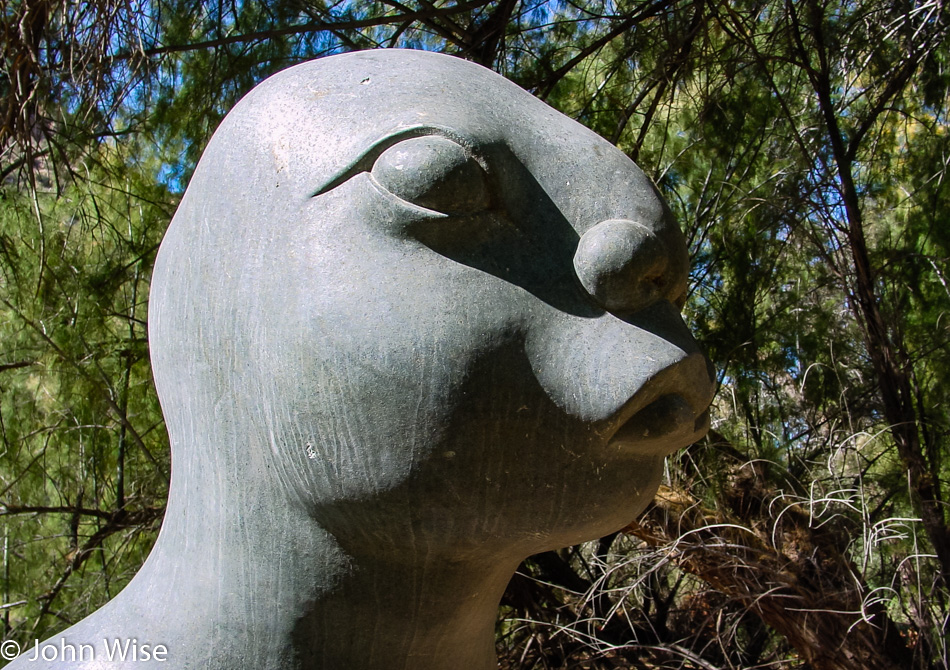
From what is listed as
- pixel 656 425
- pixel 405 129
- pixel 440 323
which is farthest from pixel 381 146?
pixel 656 425

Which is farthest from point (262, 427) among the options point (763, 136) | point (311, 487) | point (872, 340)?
point (763, 136)

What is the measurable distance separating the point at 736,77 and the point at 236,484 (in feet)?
7.90

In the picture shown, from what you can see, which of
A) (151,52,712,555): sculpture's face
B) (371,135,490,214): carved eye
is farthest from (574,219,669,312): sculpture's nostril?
(371,135,490,214): carved eye

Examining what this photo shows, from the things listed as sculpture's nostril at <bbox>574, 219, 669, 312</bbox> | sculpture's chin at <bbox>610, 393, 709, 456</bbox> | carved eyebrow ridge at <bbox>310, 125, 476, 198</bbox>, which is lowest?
sculpture's chin at <bbox>610, 393, 709, 456</bbox>

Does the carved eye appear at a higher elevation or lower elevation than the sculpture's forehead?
lower

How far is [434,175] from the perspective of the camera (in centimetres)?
82

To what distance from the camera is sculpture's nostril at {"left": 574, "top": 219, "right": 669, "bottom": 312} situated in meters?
0.84

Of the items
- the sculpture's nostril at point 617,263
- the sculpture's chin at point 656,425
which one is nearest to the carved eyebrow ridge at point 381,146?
the sculpture's nostril at point 617,263

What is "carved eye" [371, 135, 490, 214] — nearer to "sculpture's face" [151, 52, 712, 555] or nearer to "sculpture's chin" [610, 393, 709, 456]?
"sculpture's face" [151, 52, 712, 555]

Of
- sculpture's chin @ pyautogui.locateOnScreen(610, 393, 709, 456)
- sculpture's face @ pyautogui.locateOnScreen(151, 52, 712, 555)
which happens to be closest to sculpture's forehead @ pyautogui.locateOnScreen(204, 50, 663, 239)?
sculpture's face @ pyautogui.locateOnScreen(151, 52, 712, 555)

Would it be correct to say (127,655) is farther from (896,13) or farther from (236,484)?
(896,13)

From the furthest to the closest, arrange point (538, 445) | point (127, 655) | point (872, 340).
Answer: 1. point (872, 340)
2. point (127, 655)
3. point (538, 445)

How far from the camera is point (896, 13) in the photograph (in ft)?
8.35

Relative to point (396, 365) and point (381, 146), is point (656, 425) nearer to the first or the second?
point (396, 365)
